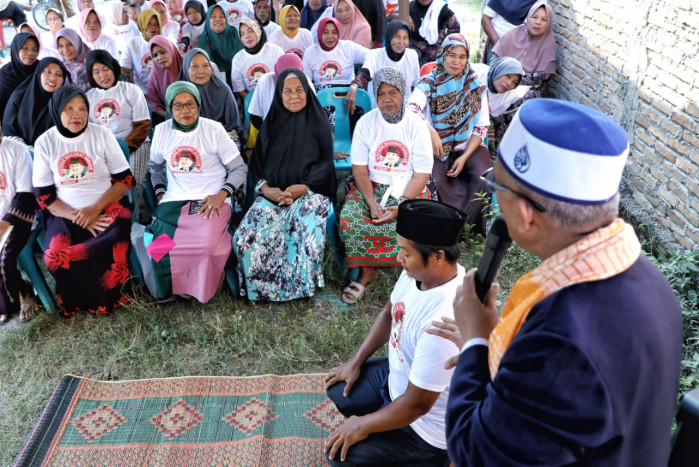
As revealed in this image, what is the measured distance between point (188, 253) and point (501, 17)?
15.1ft

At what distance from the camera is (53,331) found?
11.6ft

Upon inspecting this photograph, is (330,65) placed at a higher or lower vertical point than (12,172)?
higher

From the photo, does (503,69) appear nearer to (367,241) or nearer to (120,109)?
(367,241)

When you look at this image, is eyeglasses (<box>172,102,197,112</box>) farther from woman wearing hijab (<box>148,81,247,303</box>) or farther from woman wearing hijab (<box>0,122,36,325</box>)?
woman wearing hijab (<box>0,122,36,325</box>)

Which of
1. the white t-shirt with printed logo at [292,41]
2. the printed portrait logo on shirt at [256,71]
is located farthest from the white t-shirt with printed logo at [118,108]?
the white t-shirt with printed logo at [292,41]

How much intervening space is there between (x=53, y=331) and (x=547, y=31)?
519 centimetres

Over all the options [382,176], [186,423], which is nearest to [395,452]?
[186,423]

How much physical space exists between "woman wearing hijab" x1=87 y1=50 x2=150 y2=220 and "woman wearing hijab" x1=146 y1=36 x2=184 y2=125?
0.45m

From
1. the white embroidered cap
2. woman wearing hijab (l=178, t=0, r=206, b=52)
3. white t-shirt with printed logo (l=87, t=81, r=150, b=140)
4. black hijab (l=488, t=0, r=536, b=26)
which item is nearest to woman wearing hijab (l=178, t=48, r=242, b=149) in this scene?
white t-shirt with printed logo (l=87, t=81, r=150, b=140)

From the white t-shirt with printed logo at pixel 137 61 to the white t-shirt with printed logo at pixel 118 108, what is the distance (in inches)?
44.9

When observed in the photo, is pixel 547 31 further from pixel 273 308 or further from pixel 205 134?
pixel 273 308

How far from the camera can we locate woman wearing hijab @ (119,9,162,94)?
18.9 feet

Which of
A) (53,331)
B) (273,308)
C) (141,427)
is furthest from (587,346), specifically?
(53,331)

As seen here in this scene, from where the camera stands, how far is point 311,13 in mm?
6648
